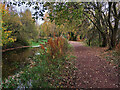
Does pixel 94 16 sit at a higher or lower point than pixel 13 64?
higher

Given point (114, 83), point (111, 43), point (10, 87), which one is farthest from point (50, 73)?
point (111, 43)

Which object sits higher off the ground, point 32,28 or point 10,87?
point 32,28

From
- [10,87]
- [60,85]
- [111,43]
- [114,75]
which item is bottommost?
[10,87]

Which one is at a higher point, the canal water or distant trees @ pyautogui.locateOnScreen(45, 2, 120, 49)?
distant trees @ pyautogui.locateOnScreen(45, 2, 120, 49)

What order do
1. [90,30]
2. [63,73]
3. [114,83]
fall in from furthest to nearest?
1. [90,30]
2. [63,73]
3. [114,83]

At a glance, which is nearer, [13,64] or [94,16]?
[13,64]

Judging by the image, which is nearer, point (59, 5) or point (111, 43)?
point (59, 5)

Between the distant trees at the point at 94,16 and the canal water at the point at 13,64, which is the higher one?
the distant trees at the point at 94,16

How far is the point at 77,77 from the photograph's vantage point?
4.13 meters

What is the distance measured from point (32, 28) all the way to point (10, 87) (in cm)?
1848

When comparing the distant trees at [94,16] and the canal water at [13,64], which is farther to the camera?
the canal water at [13,64]

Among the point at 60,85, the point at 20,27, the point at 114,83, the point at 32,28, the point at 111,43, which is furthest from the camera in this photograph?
the point at 32,28

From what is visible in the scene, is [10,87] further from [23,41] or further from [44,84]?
[23,41]

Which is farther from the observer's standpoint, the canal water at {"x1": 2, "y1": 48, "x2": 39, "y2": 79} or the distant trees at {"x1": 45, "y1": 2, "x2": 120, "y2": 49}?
the canal water at {"x1": 2, "y1": 48, "x2": 39, "y2": 79}
